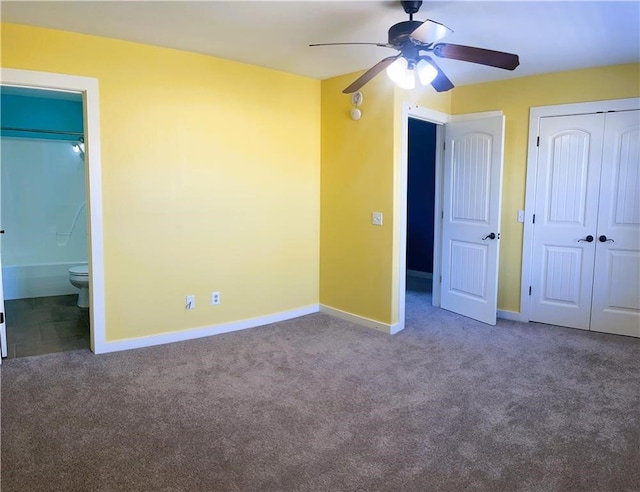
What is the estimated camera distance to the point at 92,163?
323 centimetres

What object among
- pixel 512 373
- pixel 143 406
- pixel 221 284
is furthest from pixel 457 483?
pixel 221 284

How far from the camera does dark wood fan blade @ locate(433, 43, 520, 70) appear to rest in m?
2.25

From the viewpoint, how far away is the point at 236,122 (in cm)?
384

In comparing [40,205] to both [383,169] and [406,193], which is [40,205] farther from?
[406,193]

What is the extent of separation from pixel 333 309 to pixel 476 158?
209cm

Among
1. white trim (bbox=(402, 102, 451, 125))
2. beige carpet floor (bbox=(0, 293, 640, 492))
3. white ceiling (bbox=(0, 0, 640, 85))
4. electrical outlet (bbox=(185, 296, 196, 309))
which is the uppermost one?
white ceiling (bbox=(0, 0, 640, 85))

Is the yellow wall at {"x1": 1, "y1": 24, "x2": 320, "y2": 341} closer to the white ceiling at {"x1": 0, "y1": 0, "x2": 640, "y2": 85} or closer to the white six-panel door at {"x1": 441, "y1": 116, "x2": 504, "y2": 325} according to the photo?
the white ceiling at {"x1": 0, "y1": 0, "x2": 640, "y2": 85}

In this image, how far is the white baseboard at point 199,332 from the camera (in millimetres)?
3449

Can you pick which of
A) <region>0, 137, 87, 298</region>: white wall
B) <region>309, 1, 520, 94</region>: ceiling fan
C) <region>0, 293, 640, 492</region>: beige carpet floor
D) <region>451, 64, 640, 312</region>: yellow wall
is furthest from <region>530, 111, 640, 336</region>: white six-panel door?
<region>0, 137, 87, 298</region>: white wall

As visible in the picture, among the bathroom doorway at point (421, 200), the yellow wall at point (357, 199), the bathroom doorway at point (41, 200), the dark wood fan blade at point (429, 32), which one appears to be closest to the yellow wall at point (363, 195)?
the yellow wall at point (357, 199)

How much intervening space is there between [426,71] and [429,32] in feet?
1.29

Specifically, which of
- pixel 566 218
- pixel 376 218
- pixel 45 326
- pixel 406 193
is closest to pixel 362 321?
pixel 376 218

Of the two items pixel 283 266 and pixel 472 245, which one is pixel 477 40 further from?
pixel 283 266

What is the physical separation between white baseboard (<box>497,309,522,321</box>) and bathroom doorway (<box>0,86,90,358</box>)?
4337 mm
